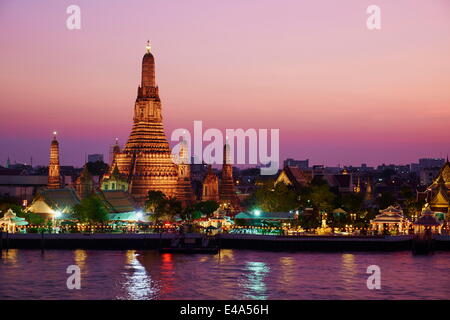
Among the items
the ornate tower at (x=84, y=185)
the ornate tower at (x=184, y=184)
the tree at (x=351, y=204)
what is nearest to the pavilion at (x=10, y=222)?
the ornate tower at (x=84, y=185)

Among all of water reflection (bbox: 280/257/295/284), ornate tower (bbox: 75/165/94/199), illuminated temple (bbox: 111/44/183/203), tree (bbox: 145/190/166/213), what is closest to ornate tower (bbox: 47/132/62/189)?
ornate tower (bbox: 75/165/94/199)

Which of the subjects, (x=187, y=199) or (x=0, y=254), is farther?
(x=187, y=199)

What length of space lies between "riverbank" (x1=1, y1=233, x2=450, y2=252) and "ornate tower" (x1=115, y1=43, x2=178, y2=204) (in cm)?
1958

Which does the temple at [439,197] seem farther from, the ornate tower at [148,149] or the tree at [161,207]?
the ornate tower at [148,149]

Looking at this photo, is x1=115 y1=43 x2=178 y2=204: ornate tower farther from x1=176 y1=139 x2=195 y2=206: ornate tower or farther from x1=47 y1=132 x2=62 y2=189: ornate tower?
x1=47 y1=132 x2=62 y2=189: ornate tower

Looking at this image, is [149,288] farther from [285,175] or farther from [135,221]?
[285,175]

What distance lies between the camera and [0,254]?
65375 mm

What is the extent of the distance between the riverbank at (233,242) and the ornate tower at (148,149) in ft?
64.3

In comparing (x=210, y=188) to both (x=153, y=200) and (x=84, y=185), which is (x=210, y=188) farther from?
(x=153, y=200)

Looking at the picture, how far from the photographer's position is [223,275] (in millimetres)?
53281

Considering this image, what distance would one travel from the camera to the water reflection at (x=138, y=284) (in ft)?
151

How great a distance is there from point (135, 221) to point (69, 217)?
19.4ft
